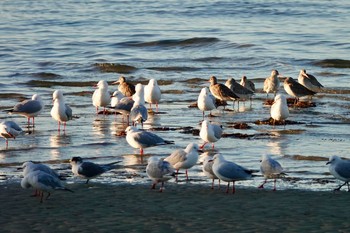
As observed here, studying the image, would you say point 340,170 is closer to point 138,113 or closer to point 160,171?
point 160,171

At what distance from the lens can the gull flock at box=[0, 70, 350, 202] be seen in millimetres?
12633

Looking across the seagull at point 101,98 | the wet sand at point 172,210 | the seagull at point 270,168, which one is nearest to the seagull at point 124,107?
the seagull at point 101,98

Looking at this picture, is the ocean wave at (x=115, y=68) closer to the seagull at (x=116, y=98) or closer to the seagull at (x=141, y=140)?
the seagull at (x=116, y=98)

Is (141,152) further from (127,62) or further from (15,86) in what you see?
(127,62)

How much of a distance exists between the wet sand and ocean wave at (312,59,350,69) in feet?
56.5

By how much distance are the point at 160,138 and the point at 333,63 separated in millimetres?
15422

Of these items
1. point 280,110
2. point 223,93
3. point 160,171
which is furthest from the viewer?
point 223,93

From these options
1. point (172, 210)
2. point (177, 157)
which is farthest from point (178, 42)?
point (172, 210)

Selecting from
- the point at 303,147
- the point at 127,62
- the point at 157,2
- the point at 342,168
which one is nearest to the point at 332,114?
the point at 303,147

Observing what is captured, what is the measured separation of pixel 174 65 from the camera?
30.5 metres


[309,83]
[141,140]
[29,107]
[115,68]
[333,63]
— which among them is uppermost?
[333,63]

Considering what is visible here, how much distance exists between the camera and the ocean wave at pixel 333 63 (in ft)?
97.0

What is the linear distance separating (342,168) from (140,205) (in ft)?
9.49

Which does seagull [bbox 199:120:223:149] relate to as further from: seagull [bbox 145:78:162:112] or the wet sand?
seagull [bbox 145:78:162:112]
